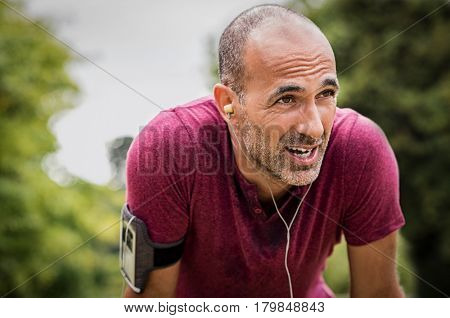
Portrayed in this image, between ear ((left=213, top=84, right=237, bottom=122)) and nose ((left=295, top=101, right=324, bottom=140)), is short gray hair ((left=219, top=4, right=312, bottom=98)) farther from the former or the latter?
nose ((left=295, top=101, right=324, bottom=140))

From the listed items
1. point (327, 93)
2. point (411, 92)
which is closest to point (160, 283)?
point (327, 93)

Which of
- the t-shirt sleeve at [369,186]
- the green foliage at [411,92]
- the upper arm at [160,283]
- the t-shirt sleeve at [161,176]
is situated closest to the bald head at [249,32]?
the t-shirt sleeve at [161,176]

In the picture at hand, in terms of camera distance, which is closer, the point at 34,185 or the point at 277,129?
the point at 277,129

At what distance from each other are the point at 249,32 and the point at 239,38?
5 cm

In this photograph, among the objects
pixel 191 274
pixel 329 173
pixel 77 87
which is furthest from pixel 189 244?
pixel 77 87

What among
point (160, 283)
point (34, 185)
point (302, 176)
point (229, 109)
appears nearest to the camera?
point (302, 176)

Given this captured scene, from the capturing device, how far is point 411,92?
8.42 meters

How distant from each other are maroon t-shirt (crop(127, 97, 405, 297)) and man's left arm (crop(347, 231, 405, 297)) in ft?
0.15

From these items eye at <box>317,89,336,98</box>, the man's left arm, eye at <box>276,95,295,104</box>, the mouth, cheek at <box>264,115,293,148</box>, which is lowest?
the man's left arm

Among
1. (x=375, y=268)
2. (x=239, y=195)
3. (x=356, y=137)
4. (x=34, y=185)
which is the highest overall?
(x=356, y=137)

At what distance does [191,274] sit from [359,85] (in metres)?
6.49

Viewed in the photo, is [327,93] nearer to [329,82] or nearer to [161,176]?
[329,82]

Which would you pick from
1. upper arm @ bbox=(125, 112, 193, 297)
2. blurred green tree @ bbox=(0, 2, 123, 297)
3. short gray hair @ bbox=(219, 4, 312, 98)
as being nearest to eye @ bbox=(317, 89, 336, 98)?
short gray hair @ bbox=(219, 4, 312, 98)

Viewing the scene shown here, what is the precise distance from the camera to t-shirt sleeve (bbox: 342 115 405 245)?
2043mm
